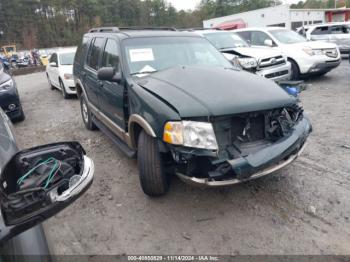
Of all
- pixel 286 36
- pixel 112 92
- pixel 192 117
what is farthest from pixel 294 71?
pixel 192 117

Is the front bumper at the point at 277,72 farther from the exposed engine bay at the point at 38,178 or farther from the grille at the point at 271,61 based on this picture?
the exposed engine bay at the point at 38,178

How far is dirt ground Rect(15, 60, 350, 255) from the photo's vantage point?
269 centimetres

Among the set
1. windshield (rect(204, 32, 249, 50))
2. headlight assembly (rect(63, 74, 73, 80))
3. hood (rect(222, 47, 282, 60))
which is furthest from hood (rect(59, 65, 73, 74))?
hood (rect(222, 47, 282, 60))

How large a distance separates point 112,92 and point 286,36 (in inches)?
305

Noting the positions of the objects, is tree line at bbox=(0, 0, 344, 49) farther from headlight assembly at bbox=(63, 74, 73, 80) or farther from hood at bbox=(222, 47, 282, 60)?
hood at bbox=(222, 47, 282, 60)

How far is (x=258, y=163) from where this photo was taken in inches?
104

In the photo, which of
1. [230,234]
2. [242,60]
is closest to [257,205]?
[230,234]

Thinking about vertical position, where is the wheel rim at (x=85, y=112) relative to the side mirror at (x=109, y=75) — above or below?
below

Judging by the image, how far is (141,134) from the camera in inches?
128

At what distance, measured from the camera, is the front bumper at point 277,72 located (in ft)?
25.3

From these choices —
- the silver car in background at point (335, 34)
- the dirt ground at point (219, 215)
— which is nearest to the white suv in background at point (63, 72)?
the dirt ground at point (219, 215)

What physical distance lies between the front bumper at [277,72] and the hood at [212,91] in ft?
14.5

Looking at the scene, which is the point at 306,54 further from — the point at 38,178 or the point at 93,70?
the point at 38,178

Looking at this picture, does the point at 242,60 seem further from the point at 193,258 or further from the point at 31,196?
the point at 31,196
